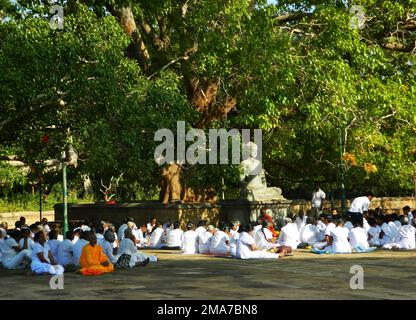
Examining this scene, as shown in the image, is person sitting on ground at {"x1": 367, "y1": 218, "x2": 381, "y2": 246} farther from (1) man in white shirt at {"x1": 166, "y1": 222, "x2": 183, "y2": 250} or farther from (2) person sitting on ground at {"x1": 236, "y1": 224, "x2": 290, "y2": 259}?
(1) man in white shirt at {"x1": 166, "y1": 222, "x2": 183, "y2": 250}

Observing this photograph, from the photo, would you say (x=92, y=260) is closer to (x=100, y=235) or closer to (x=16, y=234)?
(x=100, y=235)

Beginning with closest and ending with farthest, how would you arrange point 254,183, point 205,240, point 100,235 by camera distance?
1. point 100,235
2. point 205,240
3. point 254,183

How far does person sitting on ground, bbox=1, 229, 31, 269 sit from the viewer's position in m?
18.1

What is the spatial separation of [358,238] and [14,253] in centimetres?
878

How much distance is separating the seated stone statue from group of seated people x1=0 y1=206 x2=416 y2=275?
1866mm

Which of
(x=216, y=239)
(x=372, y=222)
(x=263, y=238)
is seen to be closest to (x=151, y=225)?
(x=216, y=239)

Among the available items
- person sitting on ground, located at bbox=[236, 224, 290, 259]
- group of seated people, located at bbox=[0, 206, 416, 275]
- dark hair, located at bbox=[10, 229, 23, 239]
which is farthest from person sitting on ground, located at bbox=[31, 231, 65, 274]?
person sitting on ground, located at bbox=[236, 224, 290, 259]

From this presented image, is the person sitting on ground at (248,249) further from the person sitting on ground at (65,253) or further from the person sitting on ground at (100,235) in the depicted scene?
the person sitting on ground at (65,253)

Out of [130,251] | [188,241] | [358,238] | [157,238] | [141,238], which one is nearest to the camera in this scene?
[130,251]

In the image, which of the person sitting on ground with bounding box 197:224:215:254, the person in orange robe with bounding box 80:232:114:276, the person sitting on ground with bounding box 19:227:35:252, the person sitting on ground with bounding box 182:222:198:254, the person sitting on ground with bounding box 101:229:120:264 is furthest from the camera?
the person sitting on ground with bounding box 182:222:198:254

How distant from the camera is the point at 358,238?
2094 cm

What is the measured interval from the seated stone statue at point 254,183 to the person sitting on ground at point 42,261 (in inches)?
448

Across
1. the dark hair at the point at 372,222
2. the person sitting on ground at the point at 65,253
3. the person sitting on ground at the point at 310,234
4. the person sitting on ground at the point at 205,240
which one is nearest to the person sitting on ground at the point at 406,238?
the dark hair at the point at 372,222

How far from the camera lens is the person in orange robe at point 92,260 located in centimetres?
1644
